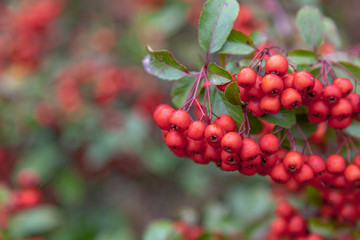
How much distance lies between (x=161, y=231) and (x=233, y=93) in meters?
1.28

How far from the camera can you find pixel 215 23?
164 centimetres

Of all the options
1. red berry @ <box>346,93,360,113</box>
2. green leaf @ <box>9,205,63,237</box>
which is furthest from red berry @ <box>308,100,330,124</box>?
green leaf @ <box>9,205,63,237</box>

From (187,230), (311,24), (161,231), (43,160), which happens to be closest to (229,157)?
(311,24)

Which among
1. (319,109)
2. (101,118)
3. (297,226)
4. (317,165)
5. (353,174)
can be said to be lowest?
(297,226)

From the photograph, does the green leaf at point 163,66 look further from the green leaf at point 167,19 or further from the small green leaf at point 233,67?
the green leaf at point 167,19

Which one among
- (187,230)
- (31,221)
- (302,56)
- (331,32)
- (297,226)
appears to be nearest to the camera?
(302,56)

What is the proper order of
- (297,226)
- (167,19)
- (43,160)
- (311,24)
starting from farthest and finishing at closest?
(167,19) < (43,160) < (297,226) < (311,24)

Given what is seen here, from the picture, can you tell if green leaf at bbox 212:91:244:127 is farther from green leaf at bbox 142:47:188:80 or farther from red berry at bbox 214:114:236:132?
green leaf at bbox 142:47:188:80

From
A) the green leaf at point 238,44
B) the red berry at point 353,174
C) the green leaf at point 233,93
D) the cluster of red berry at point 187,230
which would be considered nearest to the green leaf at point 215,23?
the green leaf at point 238,44

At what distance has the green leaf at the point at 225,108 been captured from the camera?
1521 millimetres

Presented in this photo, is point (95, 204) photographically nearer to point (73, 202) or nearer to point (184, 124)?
point (73, 202)

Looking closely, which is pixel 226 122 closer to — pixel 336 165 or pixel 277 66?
pixel 277 66

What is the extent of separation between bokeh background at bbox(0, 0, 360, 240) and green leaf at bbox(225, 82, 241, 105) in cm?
190

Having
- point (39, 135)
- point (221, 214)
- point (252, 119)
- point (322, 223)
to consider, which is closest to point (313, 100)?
point (252, 119)
